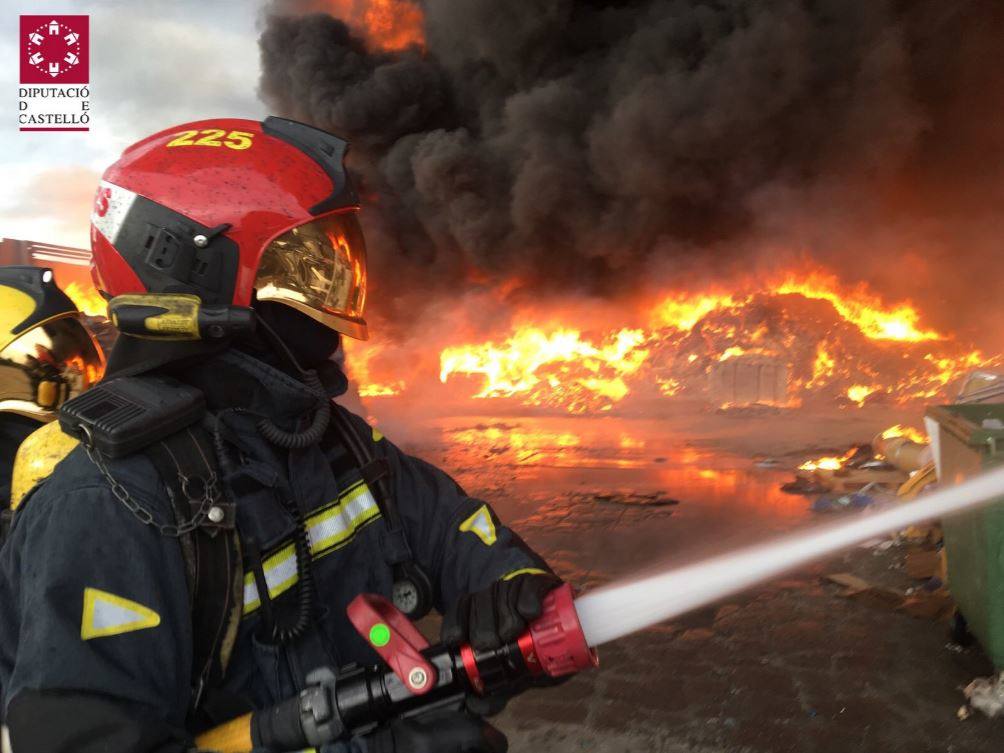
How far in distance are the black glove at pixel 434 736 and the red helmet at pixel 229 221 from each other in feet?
2.66

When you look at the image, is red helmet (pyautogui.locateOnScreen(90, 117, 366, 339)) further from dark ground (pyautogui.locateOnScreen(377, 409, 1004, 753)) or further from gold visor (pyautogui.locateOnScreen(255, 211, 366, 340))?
dark ground (pyautogui.locateOnScreen(377, 409, 1004, 753))

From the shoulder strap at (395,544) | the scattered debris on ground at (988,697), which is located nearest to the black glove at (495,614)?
the shoulder strap at (395,544)

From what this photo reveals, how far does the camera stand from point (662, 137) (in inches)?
607

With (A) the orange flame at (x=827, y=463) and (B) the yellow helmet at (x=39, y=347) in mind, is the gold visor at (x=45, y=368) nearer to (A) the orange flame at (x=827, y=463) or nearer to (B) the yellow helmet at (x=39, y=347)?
(B) the yellow helmet at (x=39, y=347)

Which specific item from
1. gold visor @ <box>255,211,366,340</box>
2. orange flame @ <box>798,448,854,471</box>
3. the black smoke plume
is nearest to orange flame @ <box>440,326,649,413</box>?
the black smoke plume

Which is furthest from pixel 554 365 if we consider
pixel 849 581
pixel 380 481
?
pixel 380 481

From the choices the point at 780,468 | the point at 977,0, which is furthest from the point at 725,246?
the point at 780,468

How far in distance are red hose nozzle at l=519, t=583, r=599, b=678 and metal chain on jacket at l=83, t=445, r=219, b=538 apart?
570 millimetres

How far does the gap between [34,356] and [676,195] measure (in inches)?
596

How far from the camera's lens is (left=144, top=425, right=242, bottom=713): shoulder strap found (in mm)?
1196

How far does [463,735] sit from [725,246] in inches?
Answer: 609

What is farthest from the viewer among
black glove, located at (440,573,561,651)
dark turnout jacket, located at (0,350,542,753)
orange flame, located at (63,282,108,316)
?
orange flame, located at (63,282,108,316)

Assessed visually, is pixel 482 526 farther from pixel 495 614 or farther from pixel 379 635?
pixel 379 635

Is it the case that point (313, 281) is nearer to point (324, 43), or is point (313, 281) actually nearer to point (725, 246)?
point (725, 246)
